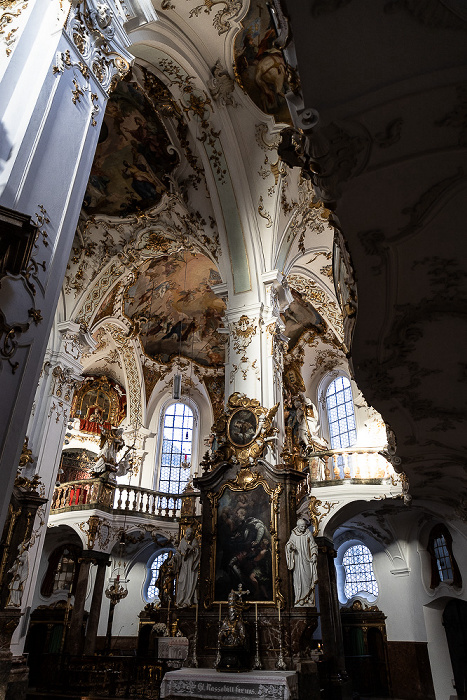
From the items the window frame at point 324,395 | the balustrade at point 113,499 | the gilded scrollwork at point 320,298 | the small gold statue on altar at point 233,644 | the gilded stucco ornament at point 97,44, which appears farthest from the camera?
the window frame at point 324,395

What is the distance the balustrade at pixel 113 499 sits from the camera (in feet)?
49.4

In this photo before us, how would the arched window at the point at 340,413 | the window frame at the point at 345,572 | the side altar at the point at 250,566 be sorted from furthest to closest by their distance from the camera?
the arched window at the point at 340,413 < the window frame at the point at 345,572 < the side altar at the point at 250,566

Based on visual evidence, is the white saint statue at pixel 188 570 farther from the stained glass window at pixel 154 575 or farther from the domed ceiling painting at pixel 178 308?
the domed ceiling painting at pixel 178 308

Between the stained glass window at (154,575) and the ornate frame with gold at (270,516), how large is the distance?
8682 millimetres

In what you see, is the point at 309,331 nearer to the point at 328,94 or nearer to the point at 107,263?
the point at 107,263

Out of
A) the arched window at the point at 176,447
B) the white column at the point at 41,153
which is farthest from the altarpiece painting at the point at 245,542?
the arched window at the point at 176,447

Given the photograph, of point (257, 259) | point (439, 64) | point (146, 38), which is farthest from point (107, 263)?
point (439, 64)

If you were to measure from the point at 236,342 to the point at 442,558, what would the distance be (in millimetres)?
8155

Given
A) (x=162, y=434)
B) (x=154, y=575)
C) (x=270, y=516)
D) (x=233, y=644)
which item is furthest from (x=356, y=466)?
(x=162, y=434)

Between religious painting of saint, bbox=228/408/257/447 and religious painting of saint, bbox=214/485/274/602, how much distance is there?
0.94 m

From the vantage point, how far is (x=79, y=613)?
13.1m

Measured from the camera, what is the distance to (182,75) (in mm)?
11305

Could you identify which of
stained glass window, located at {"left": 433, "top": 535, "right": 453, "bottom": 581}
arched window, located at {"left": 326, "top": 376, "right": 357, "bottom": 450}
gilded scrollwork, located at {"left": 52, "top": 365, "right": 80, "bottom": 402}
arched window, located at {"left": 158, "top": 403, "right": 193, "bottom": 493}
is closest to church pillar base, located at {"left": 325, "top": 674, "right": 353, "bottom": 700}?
stained glass window, located at {"left": 433, "top": 535, "right": 453, "bottom": 581}

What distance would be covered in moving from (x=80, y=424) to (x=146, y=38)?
537 inches
